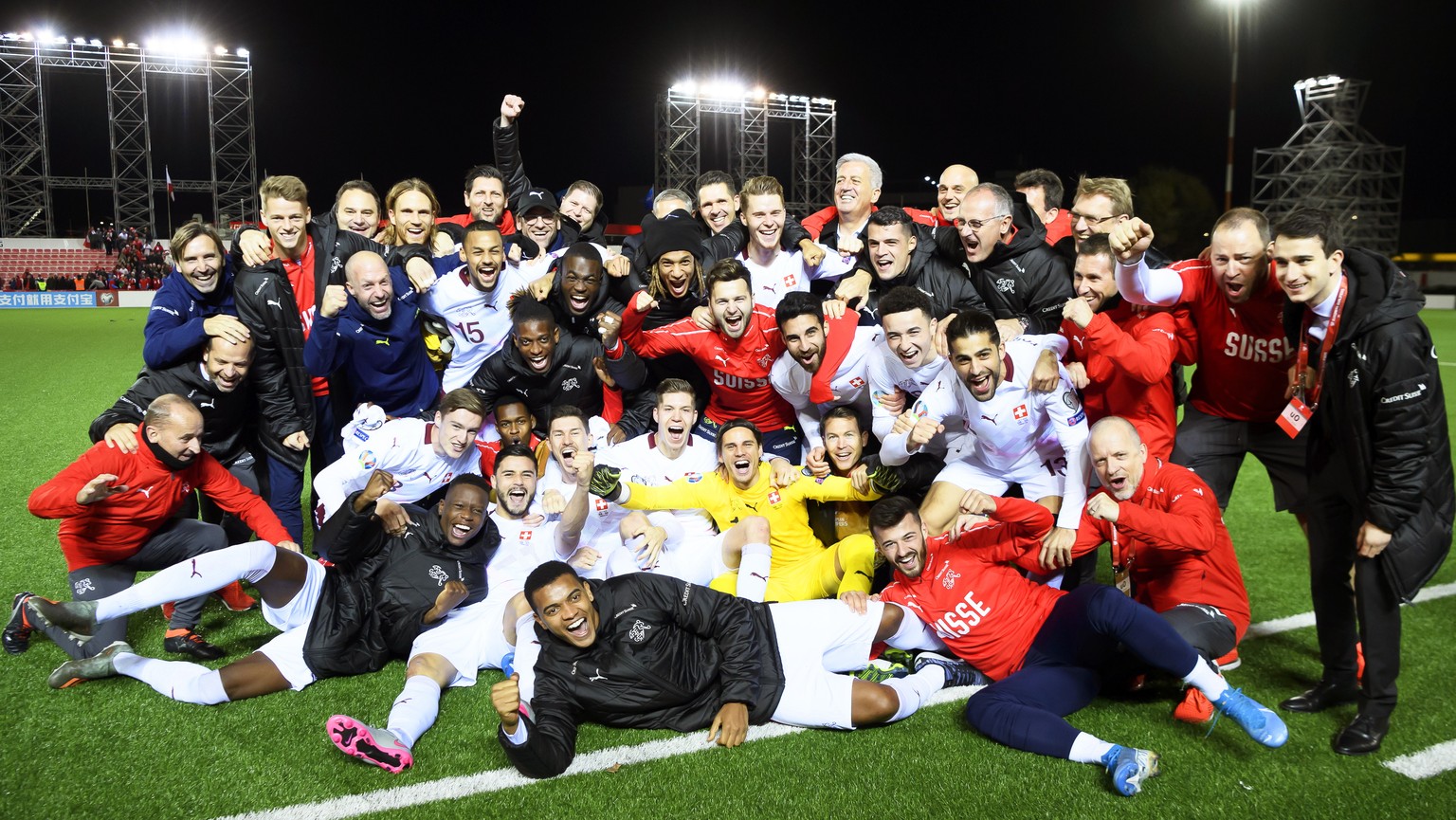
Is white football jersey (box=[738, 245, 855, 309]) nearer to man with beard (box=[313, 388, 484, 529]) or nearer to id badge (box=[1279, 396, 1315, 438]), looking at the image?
man with beard (box=[313, 388, 484, 529])

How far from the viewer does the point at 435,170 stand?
52.4 metres

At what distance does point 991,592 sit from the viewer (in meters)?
4.52

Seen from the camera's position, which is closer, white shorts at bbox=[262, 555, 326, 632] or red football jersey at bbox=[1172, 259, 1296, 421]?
red football jersey at bbox=[1172, 259, 1296, 421]

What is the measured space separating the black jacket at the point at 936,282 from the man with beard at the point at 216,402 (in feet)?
12.2

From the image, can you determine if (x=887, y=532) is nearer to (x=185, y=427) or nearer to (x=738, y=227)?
(x=738, y=227)

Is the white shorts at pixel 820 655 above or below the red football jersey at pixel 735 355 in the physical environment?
below

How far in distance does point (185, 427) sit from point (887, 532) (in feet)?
11.6

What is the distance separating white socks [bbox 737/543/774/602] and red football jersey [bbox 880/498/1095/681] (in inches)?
25.9

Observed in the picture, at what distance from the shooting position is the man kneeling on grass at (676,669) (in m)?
3.98

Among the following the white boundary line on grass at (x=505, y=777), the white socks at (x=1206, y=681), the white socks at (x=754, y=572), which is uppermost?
the white socks at (x=754, y=572)

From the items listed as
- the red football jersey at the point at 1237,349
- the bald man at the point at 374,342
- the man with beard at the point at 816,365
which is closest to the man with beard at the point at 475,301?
the bald man at the point at 374,342

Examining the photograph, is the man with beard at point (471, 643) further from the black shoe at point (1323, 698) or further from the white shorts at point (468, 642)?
the black shoe at point (1323, 698)

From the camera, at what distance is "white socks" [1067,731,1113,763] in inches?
145

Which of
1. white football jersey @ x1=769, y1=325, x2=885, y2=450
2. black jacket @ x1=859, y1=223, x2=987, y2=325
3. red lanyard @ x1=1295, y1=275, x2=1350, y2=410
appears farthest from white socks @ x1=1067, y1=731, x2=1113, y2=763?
black jacket @ x1=859, y1=223, x2=987, y2=325
